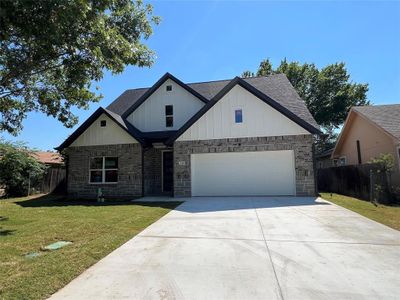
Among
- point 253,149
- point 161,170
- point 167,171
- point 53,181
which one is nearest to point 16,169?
point 53,181

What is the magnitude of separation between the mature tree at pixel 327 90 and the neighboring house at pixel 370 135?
1369cm

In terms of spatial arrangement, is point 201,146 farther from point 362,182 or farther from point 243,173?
point 362,182

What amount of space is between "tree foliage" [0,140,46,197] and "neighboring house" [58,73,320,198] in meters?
2.91

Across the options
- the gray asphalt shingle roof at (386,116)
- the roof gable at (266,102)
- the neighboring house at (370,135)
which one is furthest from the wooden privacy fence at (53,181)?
the gray asphalt shingle roof at (386,116)

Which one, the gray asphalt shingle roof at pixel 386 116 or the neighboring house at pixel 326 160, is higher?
the gray asphalt shingle roof at pixel 386 116

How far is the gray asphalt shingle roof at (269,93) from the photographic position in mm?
15039

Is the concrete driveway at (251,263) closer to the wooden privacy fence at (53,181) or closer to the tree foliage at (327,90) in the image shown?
the wooden privacy fence at (53,181)

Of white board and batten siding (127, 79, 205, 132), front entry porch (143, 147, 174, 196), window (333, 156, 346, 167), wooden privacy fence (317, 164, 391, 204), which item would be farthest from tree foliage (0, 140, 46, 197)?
window (333, 156, 346, 167)

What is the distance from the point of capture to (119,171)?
16.2 meters

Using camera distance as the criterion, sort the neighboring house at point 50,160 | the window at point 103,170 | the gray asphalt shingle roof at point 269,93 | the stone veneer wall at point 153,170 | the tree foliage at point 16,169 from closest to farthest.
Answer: the gray asphalt shingle roof at point 269,93 < the window at point 103,170 < the stone veneer wall at point 153,170 < the tree foliage at point 16,169 < the neighboring house at point 50,160

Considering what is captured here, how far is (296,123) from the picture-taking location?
13836 mm

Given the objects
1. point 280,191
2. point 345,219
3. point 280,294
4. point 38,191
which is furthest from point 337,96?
point 280,294

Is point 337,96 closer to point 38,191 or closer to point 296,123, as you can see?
point 296,123

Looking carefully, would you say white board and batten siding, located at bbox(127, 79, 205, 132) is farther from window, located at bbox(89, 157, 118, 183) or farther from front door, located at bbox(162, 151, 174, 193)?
window, located at bbox(89, 157, 118, 183)
